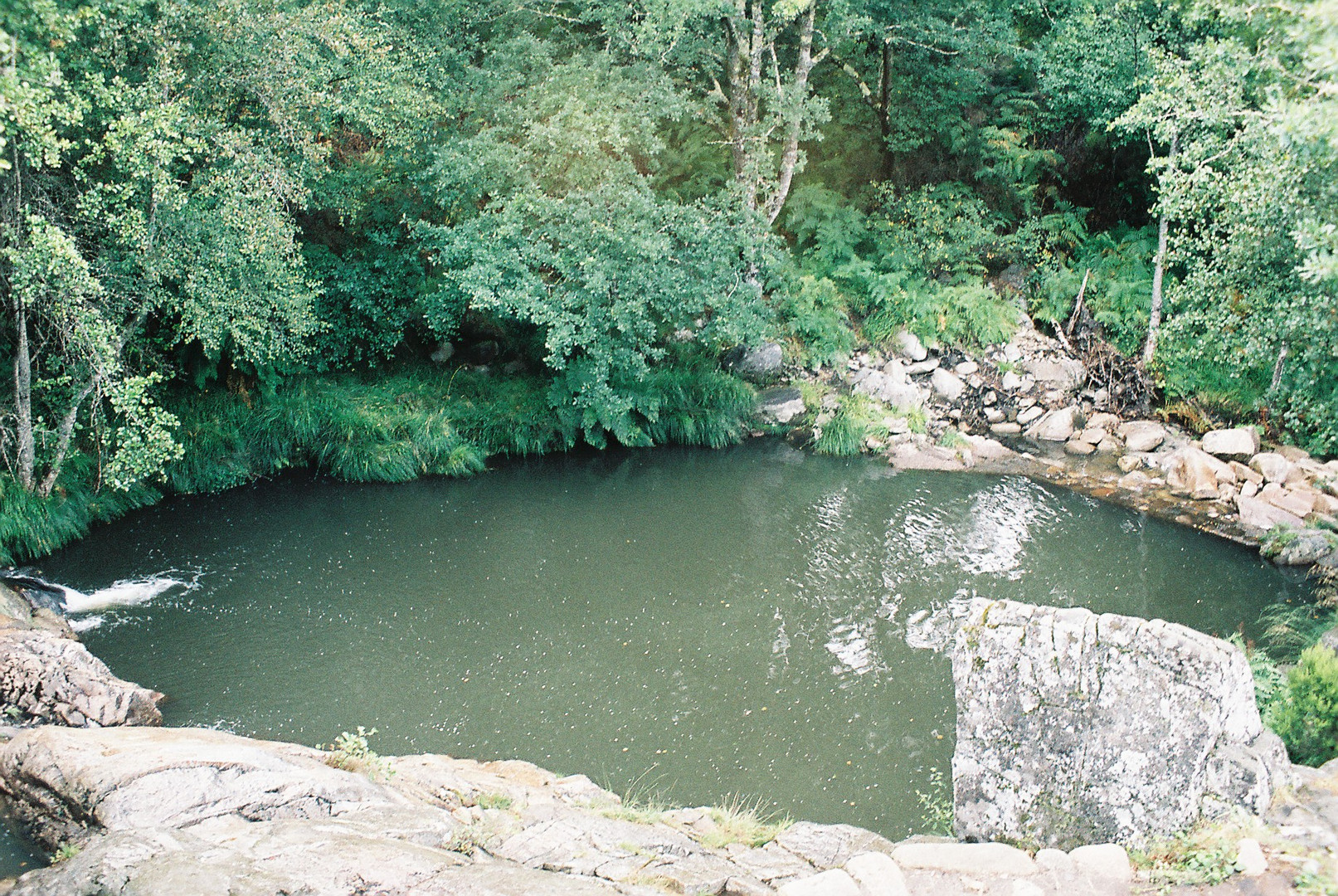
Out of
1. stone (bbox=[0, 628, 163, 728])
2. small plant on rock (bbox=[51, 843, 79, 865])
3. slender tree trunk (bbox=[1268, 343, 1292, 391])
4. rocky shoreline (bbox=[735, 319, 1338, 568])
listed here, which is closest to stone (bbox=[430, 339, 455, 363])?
rocky shoreline (bbox=[735, 319, 1338, 568])

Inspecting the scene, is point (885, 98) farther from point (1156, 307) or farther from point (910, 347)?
point (1156, 307)

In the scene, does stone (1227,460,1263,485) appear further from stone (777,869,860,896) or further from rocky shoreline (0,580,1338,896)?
stone (777,869,860,896)

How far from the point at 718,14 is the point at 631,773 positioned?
1302 centimetres

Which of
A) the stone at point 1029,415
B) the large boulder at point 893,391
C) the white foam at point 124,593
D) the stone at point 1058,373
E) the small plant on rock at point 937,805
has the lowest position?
the small plant on rock at point 937,805

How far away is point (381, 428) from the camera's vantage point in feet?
52.0

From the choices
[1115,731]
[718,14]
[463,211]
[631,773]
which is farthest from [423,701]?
[718,14]

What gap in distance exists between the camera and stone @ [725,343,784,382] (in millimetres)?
18453

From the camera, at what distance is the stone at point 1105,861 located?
522 cm

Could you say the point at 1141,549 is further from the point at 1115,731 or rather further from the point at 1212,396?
the point at 1115,731

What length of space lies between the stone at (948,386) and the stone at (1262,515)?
5649 millimetres

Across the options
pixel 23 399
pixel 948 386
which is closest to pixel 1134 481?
pixel 948 386

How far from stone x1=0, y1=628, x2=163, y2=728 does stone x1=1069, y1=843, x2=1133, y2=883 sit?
8058 millimetres

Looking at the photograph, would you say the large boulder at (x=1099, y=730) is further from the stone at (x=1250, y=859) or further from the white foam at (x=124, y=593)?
the white foam at (x=124, y=593)

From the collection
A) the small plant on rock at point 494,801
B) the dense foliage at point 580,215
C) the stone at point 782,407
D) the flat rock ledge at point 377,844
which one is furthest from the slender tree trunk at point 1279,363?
the small plant on rock at point 494,801
